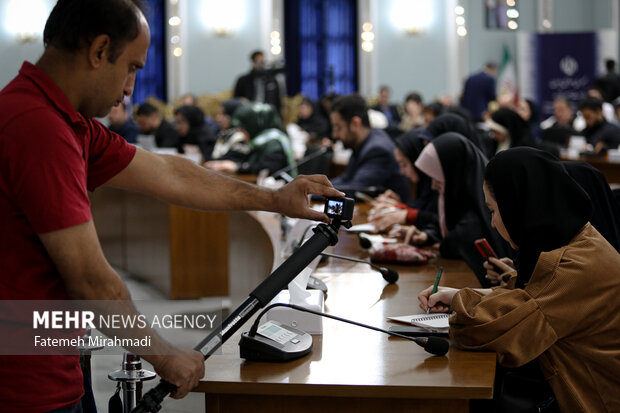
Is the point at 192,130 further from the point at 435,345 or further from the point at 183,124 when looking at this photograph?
the point at 435,345

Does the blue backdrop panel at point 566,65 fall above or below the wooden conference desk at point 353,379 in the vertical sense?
above

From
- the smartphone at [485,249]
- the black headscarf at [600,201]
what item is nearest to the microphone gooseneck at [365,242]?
the smartphone at [485,249]

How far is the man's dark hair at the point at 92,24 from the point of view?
52.8 inches

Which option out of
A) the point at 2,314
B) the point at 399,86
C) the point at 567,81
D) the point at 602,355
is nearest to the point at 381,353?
the point at 602,355

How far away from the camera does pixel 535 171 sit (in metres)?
1.99

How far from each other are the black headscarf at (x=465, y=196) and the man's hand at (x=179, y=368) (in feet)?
5.78

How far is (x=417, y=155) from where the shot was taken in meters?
4.04

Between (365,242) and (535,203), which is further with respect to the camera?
(365,242)

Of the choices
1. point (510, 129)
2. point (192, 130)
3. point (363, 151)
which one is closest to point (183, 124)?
point (192, 130)

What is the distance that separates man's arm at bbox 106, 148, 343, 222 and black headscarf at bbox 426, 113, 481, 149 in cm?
223

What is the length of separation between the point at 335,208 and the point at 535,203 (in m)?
0.56

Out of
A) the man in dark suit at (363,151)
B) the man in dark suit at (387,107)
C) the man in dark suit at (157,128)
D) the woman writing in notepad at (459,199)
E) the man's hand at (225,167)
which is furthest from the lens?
the man in dark suit at (387,107)

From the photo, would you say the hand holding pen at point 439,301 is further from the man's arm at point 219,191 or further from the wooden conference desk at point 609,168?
the wooden conference desk at point 609,168

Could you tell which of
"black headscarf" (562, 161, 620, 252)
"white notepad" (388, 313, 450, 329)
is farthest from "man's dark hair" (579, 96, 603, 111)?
"white notepad" (388, 313, 450, 329)
